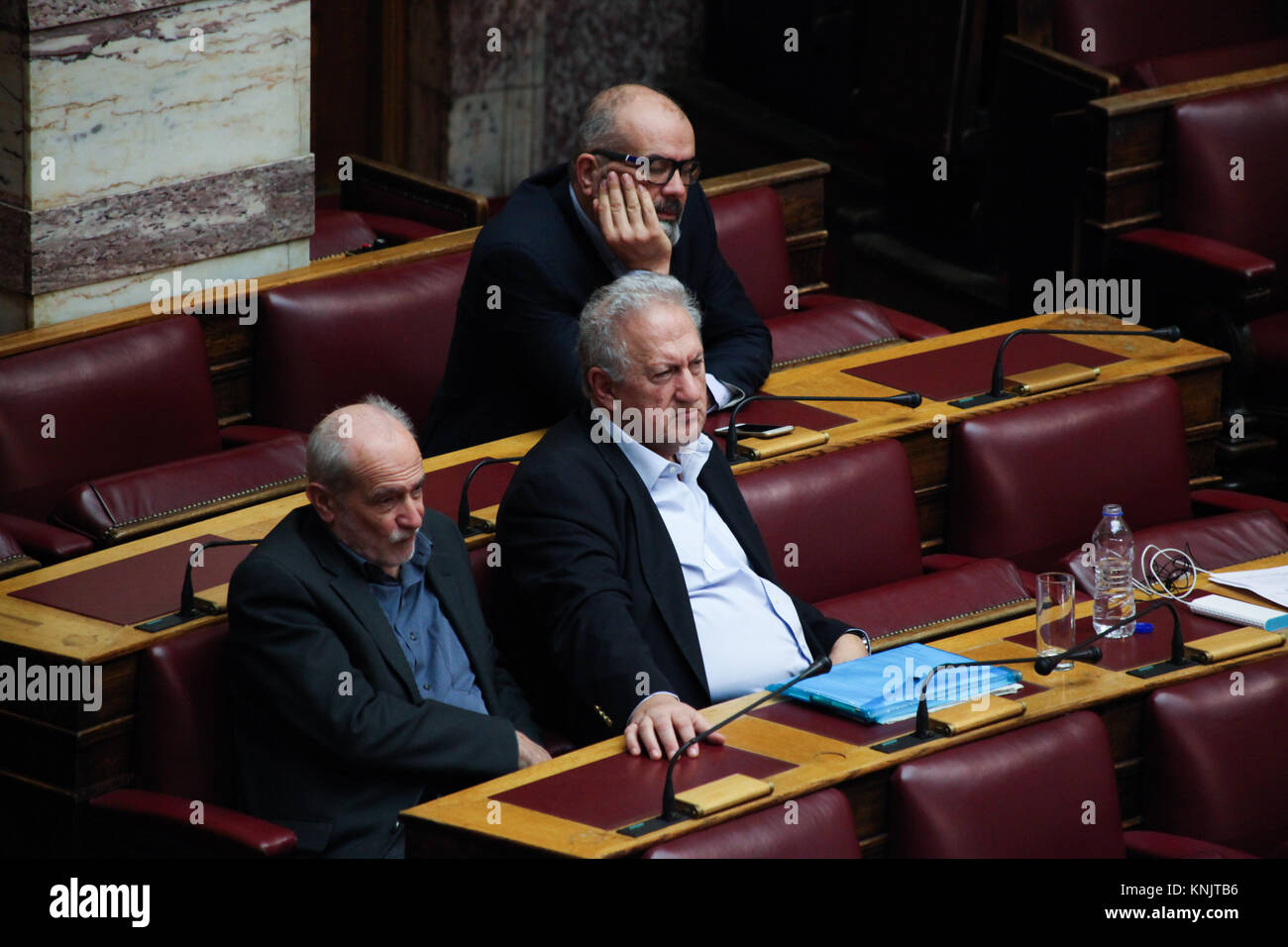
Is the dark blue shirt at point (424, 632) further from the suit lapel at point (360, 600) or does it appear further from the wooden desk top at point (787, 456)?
the wooden desk top at point (787, 456)

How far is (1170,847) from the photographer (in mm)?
2816

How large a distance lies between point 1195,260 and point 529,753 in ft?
8.29

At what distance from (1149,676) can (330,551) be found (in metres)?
1.18

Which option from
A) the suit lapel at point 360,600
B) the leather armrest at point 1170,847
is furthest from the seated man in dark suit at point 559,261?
the leather armrest at point 1170,847

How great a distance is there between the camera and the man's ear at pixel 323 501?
9.53 feet

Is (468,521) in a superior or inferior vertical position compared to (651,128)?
inferior

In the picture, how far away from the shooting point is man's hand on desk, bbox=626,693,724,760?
2717mm

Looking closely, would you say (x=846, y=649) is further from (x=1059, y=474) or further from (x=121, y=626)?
(x=121, y=626)

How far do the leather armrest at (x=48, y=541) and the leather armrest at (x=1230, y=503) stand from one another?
6.93ft

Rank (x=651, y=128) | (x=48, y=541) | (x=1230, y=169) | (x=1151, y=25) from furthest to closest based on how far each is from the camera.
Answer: (x=1151, y=25)
(x=1230, y=169)
(x=651, y=128)
(x=48, y=541)

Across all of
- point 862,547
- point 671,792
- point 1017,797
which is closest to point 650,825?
point 671,792

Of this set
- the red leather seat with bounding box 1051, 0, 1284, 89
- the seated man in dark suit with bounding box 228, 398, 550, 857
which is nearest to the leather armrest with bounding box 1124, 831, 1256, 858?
the seated man in dark suit with bounding box 228, 398, 550, 857

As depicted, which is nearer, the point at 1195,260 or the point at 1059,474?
the point at 1059,474
